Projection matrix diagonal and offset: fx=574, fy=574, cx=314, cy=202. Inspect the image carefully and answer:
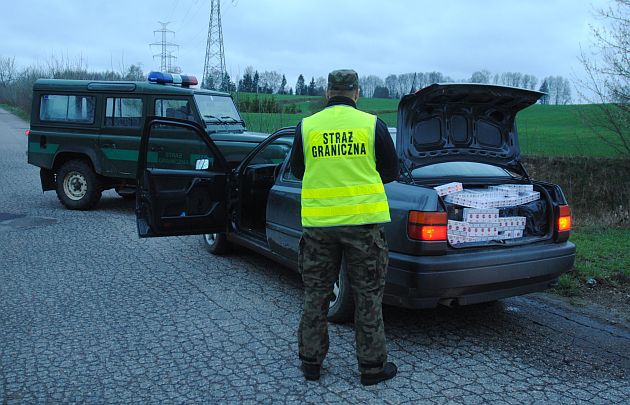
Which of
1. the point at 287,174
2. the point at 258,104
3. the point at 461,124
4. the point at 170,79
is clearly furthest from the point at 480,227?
the point at 258,104

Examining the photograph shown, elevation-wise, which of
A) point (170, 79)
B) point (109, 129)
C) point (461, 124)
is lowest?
point (109, 129)

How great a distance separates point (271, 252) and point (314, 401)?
227cm

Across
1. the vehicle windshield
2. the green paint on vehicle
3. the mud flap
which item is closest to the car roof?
the vehicle windshield

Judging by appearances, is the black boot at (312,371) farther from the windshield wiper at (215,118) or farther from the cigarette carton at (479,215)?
the windshield wiper at (215,118)

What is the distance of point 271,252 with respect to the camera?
18.0 ft

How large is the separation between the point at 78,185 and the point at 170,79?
2.40 meters

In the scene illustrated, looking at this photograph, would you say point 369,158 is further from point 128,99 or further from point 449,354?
point 128,99

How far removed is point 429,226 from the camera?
384 cm

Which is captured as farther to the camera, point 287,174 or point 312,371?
point 287,174

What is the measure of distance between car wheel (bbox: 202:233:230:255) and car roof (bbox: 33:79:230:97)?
333 centimetres

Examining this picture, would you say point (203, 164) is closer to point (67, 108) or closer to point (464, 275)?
point (464, 275)

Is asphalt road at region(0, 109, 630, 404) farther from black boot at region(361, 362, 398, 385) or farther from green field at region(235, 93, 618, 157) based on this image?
green field at region(235, 93, 618, 157)

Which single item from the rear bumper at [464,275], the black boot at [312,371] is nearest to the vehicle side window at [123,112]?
the rear bumper at [464,275]

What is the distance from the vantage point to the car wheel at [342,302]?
14.2 feet
